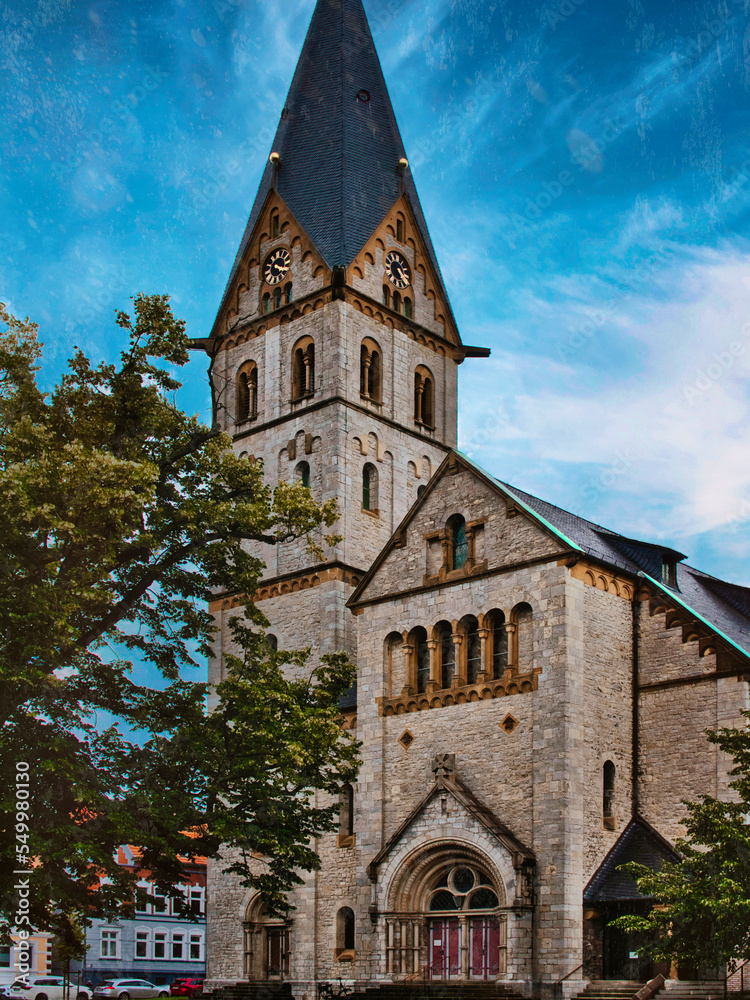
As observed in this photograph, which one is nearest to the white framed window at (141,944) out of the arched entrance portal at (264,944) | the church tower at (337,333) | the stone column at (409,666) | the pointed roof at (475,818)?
the church tower at (337,333)

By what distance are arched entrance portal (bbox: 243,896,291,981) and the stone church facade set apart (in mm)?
67

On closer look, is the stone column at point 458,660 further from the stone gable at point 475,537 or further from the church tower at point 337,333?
the church tower at point 337,333

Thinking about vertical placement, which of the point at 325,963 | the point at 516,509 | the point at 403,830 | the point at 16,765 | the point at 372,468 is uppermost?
the point at 372,468

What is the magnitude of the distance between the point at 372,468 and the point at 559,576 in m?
14.0

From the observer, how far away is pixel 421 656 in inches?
1313

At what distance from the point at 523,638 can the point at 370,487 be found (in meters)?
13.2

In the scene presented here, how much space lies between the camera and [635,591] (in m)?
32.4

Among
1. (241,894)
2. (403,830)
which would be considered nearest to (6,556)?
(403,830)

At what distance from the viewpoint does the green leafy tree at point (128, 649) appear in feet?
69.3

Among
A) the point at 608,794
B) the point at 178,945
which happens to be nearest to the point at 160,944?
the point at 178,945

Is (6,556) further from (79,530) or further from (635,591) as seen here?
(635,591)

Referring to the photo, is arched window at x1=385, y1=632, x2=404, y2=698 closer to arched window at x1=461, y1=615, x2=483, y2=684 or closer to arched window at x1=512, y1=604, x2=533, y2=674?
arched window at x1=461, y1=615, x2=483, y2=684

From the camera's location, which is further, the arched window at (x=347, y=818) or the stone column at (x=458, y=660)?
the arched window at (x=347, y=818)

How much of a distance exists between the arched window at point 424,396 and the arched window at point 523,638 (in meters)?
16.0
